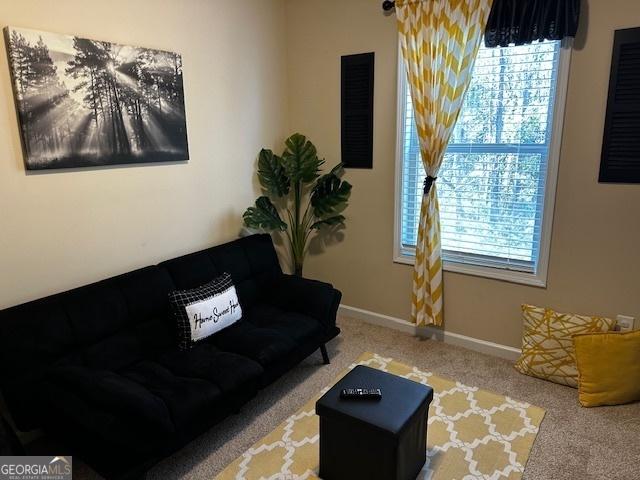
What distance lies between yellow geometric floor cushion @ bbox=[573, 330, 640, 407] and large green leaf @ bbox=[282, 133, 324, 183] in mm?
2144

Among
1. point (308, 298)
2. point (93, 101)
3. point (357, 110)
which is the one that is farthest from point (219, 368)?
point (357, 110)

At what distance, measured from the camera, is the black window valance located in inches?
94.0

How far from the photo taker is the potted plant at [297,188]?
10.9ft

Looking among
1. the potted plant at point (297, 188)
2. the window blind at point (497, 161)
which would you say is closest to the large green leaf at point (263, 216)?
the potted plant at point (297, 188)

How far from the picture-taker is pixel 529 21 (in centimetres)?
250

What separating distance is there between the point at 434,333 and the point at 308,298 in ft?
3.48

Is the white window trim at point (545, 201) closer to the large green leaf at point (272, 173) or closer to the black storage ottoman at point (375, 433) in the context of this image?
the large green leaf at point (272, 173)

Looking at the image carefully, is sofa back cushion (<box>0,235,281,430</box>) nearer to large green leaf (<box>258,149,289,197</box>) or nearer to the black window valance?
large green leaf (<box>258,149,289,197</box>)

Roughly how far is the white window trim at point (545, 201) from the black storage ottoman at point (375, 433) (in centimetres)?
128

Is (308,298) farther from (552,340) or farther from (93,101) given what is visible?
(93,101)

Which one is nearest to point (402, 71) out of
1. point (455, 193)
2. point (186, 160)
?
point (455, 193)

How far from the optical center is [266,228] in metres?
3.45

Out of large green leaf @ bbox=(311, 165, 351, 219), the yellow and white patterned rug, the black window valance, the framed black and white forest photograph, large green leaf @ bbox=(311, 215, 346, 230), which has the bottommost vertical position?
the yellow and white patterned rug

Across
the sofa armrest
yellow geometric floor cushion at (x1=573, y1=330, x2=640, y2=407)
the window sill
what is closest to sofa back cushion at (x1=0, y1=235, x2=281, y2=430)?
the sofa armrest
